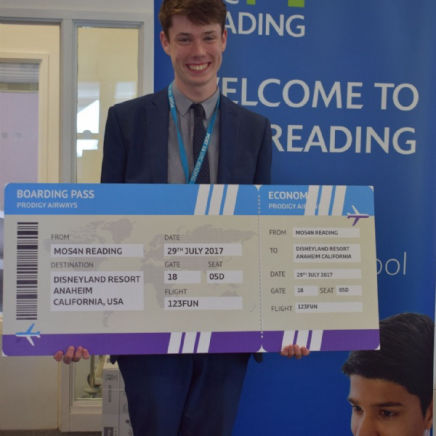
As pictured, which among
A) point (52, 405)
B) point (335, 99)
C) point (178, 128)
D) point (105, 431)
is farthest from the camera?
point (52, 405)

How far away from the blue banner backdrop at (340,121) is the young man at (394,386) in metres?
0.07

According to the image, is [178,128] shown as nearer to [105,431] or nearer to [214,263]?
[214,263]

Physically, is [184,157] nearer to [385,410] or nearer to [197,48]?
[197,48]

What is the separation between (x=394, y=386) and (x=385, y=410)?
100 millimetres

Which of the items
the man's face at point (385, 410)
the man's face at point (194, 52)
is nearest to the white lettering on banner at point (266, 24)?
the man's face at point (194, 52)

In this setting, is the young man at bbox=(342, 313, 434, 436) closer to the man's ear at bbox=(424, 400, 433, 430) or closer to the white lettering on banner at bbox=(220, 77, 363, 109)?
the man's ear at bbox=(424, 400, 433, 430)

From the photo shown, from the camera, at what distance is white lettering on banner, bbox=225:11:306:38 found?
2020 millimetres

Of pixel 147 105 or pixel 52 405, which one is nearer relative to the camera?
pixel 147 105

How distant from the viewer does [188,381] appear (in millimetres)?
1683

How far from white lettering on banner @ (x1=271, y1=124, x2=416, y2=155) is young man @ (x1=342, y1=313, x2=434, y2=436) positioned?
0.74 m

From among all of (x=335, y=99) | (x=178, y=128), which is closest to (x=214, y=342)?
(x=178, y=128)

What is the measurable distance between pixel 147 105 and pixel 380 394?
55.3 inches

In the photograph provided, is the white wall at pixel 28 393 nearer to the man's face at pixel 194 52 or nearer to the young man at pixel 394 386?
the young man at pixel 394 386

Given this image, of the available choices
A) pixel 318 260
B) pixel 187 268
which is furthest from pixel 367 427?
pixel 187 268
